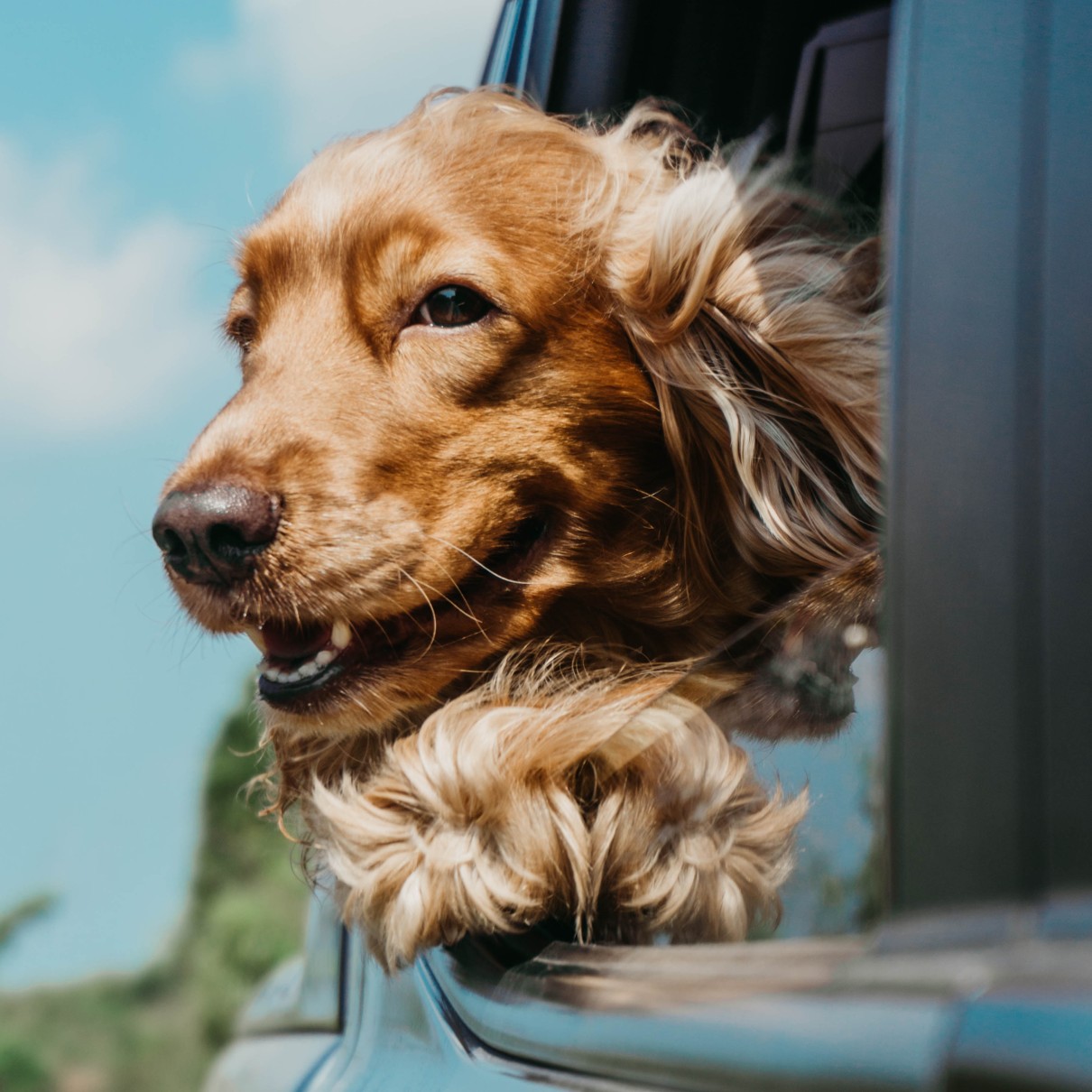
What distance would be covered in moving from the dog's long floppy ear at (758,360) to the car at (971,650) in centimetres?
125

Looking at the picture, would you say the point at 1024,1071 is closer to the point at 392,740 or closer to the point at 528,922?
the point at 528,922

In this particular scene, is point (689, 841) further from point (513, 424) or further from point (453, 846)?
point (513, 424)

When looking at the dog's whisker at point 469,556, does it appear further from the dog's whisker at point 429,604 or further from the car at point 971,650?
the car at point 971,650

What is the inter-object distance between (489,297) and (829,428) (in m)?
0.67

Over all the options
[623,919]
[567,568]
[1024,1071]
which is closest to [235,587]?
[567,568]

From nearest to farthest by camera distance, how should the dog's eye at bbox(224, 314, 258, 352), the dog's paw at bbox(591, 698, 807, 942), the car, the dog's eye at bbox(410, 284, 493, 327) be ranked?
1. the car
2. the dog's paw at bbox(591, 698, 807, 942)
3. the dog's eye at bbox(410, 284, 493, 327)
4. the dog's eye at bbox(224, 314, 258, 352)

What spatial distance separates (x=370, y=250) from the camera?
255 cm

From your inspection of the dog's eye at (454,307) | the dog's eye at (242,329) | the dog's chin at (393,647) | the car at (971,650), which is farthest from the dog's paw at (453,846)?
the dog's eye at (242,329)

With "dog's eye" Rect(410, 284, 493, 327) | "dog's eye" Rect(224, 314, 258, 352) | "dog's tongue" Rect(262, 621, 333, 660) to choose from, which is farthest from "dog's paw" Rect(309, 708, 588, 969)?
"dog's eye" Rect(224, 314, 258, 352)

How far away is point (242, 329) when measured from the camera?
9.76ft

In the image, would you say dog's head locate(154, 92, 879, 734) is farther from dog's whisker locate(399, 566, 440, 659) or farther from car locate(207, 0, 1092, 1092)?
car locate(207, 0, 1092, 1092)

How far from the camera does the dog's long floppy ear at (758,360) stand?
237cm

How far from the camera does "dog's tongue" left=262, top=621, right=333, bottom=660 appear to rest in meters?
2.35

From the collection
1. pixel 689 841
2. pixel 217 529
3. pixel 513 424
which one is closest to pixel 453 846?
pixel 689 841
